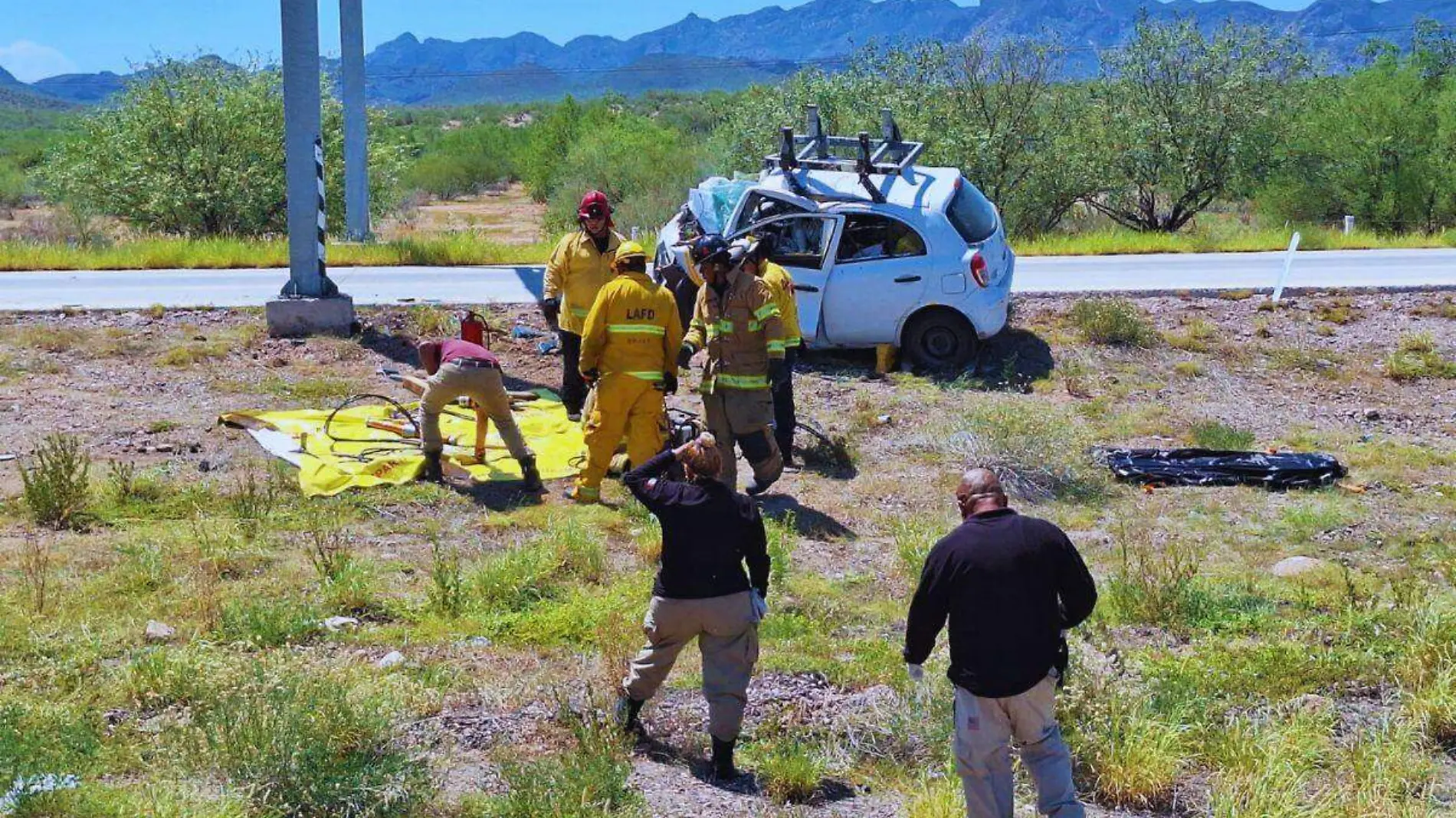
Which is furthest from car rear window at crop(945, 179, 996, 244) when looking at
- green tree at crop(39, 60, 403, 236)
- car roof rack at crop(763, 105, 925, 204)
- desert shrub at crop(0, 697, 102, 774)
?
green tree at crop(39, 60, 403, 236)

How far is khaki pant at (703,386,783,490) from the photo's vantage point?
9.30 metres

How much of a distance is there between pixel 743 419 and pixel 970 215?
5.18 metres

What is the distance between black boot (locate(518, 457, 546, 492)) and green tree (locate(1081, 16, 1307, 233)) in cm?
2454

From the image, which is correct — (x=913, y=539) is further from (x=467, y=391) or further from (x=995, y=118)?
(x=995, y=118)

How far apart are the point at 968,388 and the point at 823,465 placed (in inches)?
109

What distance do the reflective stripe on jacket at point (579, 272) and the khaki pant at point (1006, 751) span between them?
646cm

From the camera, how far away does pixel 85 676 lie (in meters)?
6.54

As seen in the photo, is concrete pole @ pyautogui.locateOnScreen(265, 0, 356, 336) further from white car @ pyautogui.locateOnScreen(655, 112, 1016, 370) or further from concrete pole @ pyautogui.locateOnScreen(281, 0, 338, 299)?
white car @ pyautogui.locateOnScreen(655, 112, 1016, 370)

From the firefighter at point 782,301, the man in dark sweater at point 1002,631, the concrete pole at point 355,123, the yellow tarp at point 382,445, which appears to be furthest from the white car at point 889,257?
the concrete pole at point 355,123

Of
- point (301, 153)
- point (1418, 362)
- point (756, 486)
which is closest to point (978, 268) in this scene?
point (756, 486)

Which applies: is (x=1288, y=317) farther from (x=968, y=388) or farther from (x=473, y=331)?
(x=473, y=331)

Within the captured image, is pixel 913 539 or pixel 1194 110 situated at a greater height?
pixel 1194 110

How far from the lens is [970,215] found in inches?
537

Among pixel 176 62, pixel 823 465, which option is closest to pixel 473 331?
pixel 823 465
